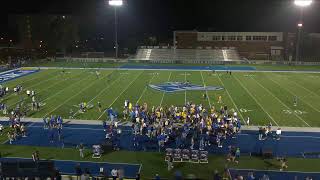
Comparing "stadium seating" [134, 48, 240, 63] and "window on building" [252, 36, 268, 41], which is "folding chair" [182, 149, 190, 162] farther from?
"window on building" [252, 36, 268, 41]

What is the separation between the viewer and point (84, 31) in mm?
88812

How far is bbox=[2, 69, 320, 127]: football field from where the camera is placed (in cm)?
2775

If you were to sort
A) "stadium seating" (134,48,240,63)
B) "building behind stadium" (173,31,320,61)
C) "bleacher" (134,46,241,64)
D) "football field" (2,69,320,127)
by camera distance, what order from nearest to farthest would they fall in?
"football field" (2,69,320,127), "bleacher" (134,46,241,64), "stadium seating" (134,48,240,63), "building behind stadium" (173,31,320,61)

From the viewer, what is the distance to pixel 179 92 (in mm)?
35344

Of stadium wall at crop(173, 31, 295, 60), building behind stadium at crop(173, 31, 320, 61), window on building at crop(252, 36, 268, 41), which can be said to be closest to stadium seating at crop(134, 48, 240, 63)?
building behind stadium at crop(173, 31, 320, 61)

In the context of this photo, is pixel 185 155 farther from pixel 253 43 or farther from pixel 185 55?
pixel 253 43

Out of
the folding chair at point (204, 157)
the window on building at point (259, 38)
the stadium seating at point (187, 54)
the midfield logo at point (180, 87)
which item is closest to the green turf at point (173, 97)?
the folding chair at point (204, 157)

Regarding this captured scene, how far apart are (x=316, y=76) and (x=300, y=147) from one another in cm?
2819

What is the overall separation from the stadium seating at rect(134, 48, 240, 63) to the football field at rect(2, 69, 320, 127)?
→ 17.9 meters

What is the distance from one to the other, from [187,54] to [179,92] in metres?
35.4

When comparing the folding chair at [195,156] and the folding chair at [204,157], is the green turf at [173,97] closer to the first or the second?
the folding chair at [204,157]

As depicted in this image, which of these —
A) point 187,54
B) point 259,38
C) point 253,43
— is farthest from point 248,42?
point 187,54

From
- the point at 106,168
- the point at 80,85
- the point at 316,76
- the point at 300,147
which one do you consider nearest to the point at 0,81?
the point at 80,85

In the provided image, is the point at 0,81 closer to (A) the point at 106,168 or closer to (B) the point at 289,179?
(A) the point at 106,168
